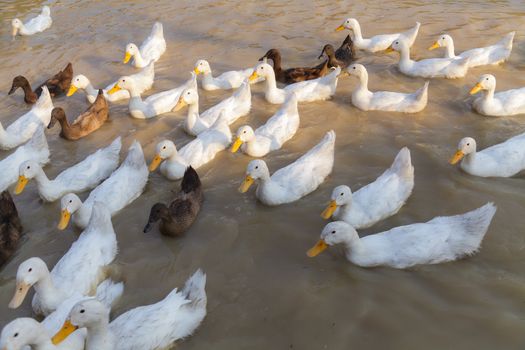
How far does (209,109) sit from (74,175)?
2.37 m

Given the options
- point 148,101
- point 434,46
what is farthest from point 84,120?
point 434,46

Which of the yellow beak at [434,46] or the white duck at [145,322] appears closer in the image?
the white duck at [145,322]

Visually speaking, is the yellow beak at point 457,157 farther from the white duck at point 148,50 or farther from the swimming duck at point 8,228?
the white duck at point 148,50

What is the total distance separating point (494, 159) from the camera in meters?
5.69

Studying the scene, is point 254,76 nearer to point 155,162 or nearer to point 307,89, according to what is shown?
point 307,89

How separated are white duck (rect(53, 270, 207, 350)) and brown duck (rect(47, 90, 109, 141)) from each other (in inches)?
160

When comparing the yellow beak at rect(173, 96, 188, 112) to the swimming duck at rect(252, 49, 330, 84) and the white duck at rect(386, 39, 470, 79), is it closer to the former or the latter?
the swimming duck at rect(252, 49, 330, 84)

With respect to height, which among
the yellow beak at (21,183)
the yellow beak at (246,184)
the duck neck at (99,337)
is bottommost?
the duck neck at (99,337)

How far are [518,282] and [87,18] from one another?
1156 centimetres

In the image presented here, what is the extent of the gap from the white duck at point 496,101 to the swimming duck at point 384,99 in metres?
0.74

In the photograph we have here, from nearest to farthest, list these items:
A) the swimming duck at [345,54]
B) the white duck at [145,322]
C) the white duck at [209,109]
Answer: the white duck at [145,322] → the white duck at [209,109] → the swimming duck at [345,54]

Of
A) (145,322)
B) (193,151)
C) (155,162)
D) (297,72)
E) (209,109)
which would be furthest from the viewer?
(297,72)

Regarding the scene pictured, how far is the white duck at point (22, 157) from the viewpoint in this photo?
6.27 metres

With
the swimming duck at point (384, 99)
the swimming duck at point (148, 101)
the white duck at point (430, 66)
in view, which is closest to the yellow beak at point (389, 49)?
the white duck at point (430, 66)
